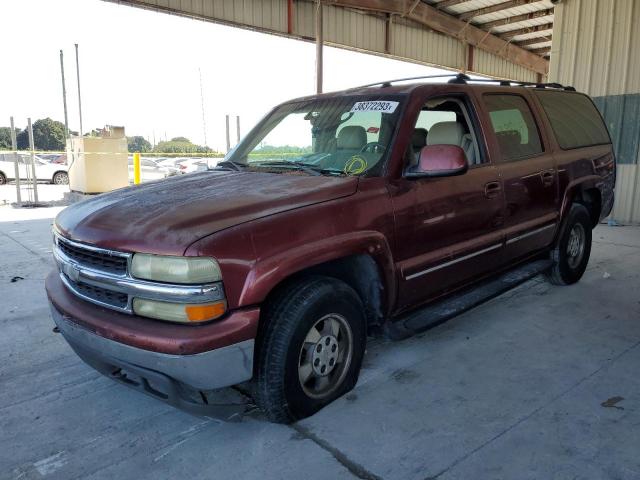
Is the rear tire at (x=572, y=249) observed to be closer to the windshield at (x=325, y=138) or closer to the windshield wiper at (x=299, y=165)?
the windshield at (x=325, y=138)

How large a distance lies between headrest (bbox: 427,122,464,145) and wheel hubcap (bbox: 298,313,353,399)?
1694mm

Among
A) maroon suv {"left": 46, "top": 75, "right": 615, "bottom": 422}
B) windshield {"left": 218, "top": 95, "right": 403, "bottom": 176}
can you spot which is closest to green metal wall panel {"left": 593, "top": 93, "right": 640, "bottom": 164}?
maroon suv {"left": 46, "top": 75, "right": 615, "bottom": 422}

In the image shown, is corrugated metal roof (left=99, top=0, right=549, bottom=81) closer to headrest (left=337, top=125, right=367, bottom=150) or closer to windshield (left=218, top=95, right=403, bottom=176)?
windshield (left=218, top=95, right=403, bottom=176)

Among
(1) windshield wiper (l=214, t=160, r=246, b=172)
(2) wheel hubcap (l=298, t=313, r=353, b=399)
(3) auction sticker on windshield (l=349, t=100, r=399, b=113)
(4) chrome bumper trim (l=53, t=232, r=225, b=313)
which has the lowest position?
(2) wheel hubcap (l=298, t=313, r=353, b=399)

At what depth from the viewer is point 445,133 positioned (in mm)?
3809

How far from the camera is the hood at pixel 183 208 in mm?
2324

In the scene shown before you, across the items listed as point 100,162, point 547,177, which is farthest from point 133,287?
point 100,162

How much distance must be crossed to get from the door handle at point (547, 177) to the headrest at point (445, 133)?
Answer: 3.08ft

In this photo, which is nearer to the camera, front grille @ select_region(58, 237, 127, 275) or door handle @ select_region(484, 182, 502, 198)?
front grille @ select_region(58, 237, 127, 275)

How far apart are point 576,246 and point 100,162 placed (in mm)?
11344

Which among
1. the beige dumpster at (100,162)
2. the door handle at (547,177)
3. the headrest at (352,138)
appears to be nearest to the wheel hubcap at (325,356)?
the headrest at (352,138)

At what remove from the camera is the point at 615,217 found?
9.23 metres

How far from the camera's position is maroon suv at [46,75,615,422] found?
2.29 meters

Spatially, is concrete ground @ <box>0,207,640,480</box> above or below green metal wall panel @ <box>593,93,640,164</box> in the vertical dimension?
below
